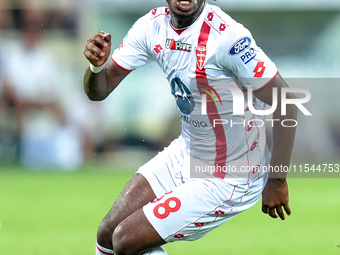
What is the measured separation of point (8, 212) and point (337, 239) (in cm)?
435

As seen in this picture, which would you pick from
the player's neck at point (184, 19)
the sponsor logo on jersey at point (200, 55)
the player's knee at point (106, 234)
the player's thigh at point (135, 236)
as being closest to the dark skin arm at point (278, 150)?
the sponsor logo on jersey at point (200, 55)

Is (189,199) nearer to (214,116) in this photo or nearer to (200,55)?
(214,116)

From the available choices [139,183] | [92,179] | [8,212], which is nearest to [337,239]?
[139,183]

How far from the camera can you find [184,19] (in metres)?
5.41

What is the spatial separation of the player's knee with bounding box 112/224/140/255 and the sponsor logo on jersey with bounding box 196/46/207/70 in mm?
1145

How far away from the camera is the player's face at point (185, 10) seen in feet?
17.5

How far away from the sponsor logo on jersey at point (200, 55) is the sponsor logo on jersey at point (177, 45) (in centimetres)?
8

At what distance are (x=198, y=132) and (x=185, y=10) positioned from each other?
86cm

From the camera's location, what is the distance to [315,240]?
8617 mm

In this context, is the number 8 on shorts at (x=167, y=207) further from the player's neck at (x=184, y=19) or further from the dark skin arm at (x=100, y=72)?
the player's neck at (x=184, y=19)

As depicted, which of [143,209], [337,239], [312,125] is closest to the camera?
[143,209]

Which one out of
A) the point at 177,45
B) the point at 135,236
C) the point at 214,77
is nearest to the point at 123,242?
the point at 135,236

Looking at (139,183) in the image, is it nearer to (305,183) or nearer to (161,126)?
(305,183)

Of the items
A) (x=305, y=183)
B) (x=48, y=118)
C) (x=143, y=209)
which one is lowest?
(x=305, y=183)
